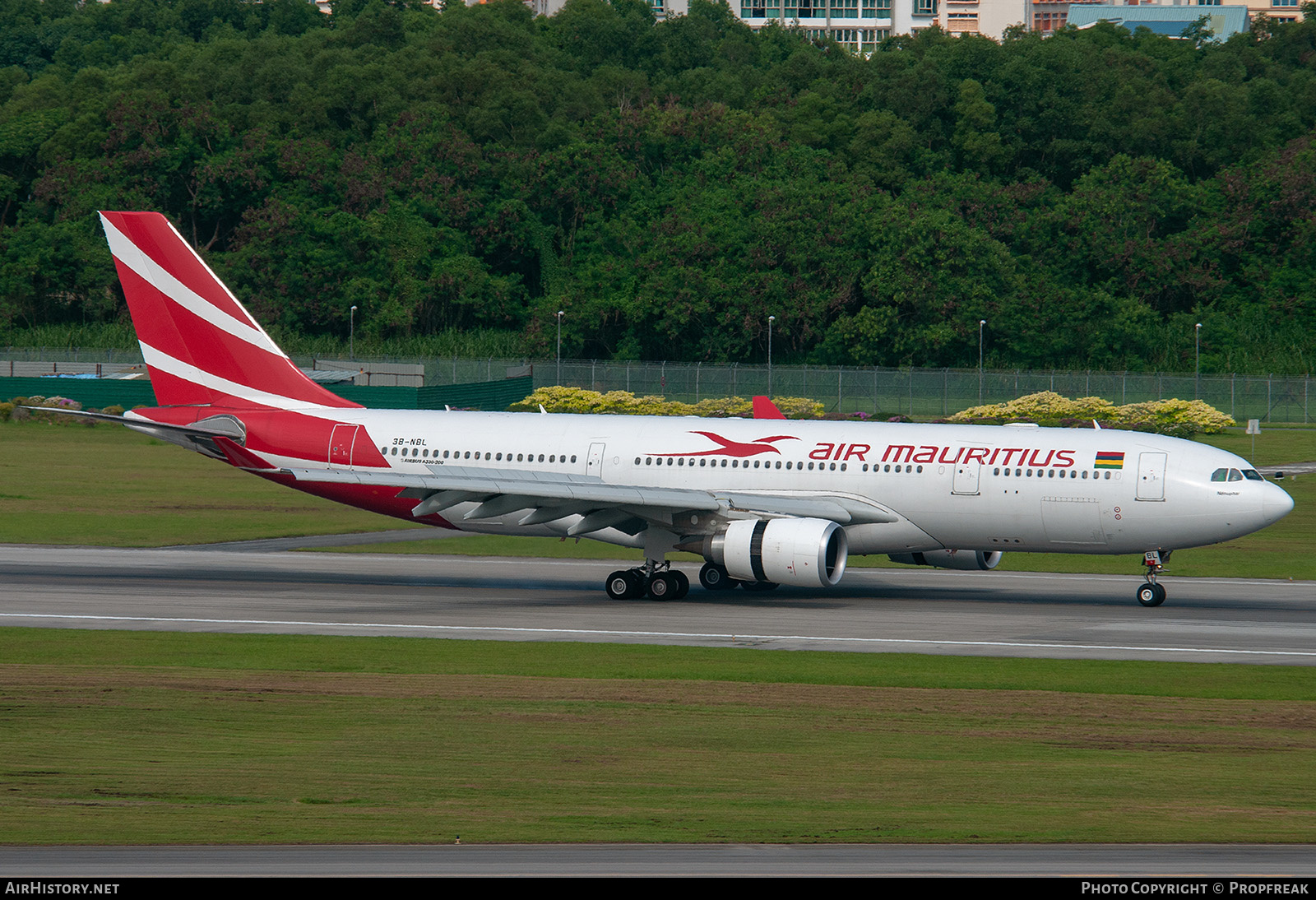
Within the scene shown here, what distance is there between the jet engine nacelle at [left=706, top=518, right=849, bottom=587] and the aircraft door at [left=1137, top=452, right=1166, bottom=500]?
23.0ft

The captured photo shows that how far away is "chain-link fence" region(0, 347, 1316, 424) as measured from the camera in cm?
11412

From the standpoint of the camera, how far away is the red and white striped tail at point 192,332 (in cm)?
4188

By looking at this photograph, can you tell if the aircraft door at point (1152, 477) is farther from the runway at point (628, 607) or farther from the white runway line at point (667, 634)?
the white runway line at point (667, 634)

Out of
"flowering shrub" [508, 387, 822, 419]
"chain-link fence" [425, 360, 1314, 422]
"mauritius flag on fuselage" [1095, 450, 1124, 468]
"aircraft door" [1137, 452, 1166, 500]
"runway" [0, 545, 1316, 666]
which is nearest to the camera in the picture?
"runway" [0, 545, 1316, 666]

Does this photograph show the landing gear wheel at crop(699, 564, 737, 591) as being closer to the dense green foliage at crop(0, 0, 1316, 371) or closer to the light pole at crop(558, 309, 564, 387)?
the light pole at crop(558, 309, 564, 387)

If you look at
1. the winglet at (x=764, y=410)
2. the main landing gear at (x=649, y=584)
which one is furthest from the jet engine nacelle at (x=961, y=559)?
the winglet at (x=764, y=410)

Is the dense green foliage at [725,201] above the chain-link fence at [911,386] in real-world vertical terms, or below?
above

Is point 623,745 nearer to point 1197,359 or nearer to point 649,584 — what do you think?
point 649,584

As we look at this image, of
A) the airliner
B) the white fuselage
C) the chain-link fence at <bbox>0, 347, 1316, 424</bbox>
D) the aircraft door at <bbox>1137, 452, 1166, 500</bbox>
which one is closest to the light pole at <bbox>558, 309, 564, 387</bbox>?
the chain-link fence at <bbox>0, 347, 1316, 424</bbox>

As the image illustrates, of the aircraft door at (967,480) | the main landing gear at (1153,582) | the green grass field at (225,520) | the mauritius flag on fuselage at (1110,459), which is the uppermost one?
the mauritius flag on fuselage at (1110,459)

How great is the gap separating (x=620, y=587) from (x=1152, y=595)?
1268 cm

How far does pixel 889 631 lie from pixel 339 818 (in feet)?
A: 59.2

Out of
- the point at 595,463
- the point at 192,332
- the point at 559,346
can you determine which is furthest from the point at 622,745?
the point at 559,346

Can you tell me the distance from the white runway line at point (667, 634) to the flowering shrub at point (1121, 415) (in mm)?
65383
